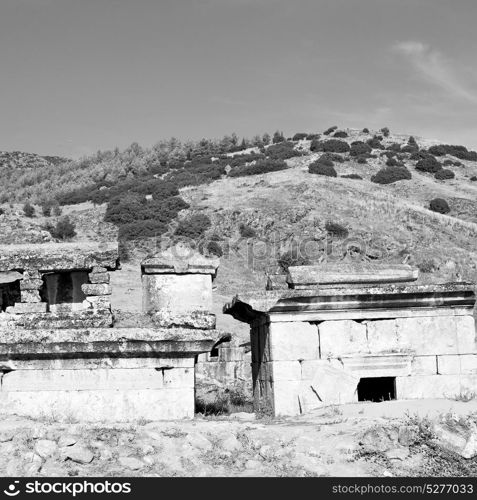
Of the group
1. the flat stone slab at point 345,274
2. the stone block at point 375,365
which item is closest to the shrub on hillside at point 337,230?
the flat stone slab at point 345,274

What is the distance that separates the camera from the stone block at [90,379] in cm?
977

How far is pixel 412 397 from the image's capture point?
10383 millimetres

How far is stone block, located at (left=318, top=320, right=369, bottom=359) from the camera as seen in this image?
1033 cm

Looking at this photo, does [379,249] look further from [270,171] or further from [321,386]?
[321,386]

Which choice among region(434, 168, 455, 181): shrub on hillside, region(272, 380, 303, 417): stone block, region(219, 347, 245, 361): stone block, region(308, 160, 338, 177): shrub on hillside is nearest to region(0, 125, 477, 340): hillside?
region(434, 168, 455, 181): shrub on hillside

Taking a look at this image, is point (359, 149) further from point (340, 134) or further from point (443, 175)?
point (340, 134)

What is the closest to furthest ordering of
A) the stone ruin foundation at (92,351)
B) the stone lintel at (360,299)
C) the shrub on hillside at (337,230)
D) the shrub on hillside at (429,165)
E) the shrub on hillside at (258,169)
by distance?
the stone ruin foundation at (92,351) < the stone lintel at (360,299) < the shrub on hillside at (337,230) < the shrub on hillside at (258,169) < the shrub on hillside at (429,165)

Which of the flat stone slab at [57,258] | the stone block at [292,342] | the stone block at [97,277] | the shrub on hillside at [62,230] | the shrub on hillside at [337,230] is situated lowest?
the stone block at [292,342]

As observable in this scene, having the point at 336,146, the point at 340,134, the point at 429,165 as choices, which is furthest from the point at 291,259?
the point at 340,134

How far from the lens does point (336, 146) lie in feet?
216

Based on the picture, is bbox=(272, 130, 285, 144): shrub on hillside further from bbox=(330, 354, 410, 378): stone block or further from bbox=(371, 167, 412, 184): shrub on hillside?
bbox=(330, 354, 410, 378): stone block

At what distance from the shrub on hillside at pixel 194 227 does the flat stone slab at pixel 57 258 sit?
3106 centimetres

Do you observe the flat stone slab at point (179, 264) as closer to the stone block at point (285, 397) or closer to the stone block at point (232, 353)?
the stone block at point (285, 397)

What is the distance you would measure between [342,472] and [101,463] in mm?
2371
